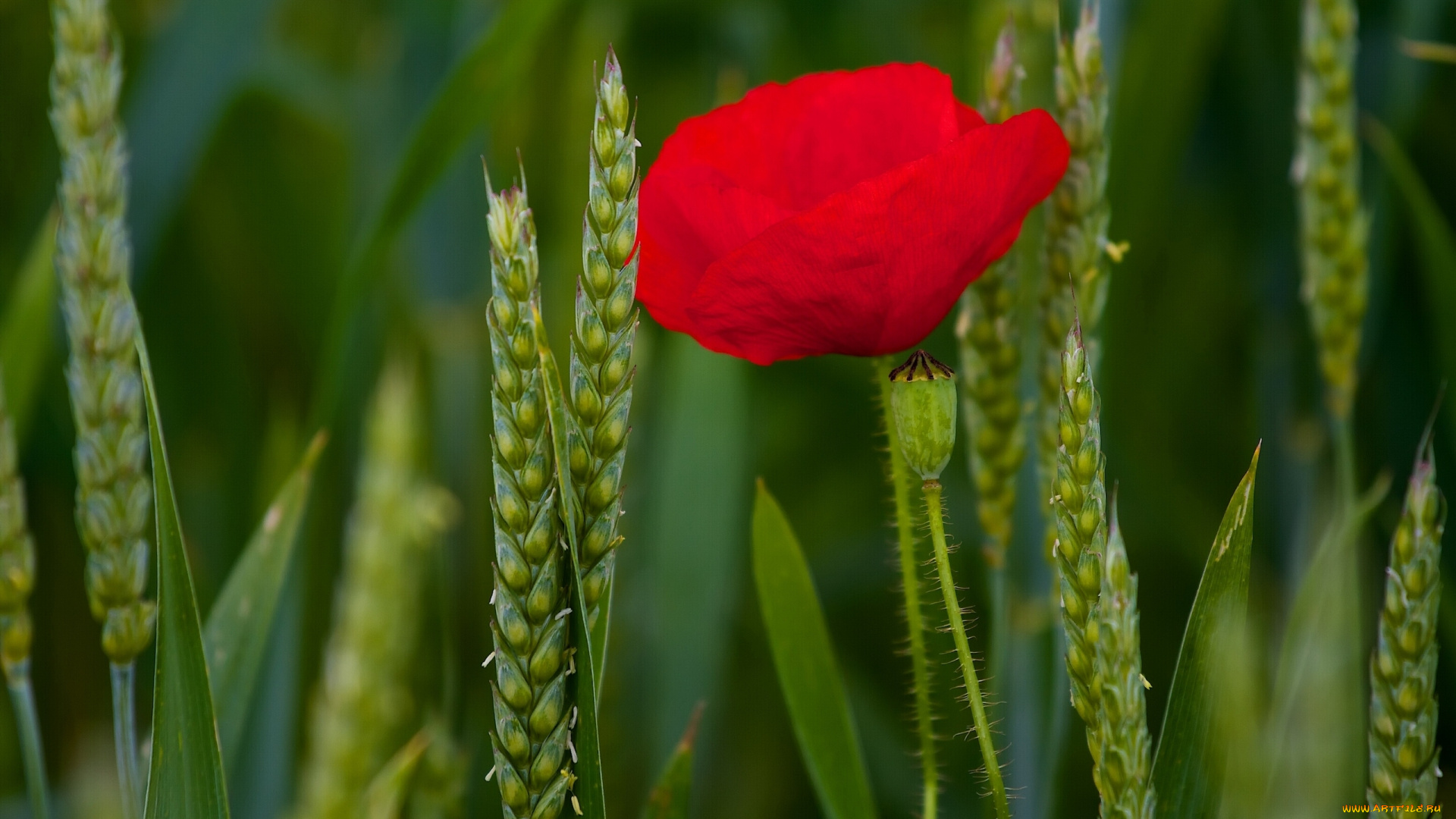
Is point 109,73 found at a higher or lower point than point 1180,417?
higher

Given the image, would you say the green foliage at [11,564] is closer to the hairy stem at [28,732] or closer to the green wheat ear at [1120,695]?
the hairy stem at [28,732]

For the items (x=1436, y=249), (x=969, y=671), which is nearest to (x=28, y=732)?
(x=969, y=671)

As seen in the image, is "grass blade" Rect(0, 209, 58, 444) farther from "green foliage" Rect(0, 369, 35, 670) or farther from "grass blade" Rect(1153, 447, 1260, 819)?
"grass blade" Rect(1153, 447, 1260, 819)

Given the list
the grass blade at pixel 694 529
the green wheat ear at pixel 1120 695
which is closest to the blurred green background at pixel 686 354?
the grass blade at pixel 694 529

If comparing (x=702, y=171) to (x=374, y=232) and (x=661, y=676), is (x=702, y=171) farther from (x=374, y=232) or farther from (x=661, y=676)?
(x=661, y=676)

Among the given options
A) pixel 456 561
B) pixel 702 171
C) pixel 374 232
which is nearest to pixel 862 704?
pixel 456 561

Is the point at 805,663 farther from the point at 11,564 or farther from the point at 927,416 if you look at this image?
the point at 11,564
